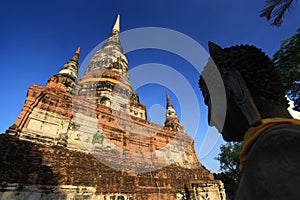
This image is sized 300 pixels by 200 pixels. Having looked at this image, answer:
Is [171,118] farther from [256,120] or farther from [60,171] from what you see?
[256,120]

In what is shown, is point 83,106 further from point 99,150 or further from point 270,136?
point 270,136

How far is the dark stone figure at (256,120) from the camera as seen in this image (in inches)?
35.2

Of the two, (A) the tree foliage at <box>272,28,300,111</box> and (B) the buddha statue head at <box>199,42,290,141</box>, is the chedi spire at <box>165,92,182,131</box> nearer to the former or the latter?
(A) the tree foliage at <box>272,28,300,111</box>

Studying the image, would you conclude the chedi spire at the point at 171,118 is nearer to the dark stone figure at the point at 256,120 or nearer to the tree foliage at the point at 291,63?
the tree foliage at the point at 291,63

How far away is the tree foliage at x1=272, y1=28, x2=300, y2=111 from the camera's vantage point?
6.38 meters

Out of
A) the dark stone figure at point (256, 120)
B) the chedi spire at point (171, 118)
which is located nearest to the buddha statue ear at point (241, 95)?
the dark stone figure at point (256, 120)

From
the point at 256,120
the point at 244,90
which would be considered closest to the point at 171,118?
A: the point at 244,90

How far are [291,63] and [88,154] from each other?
1115 cm

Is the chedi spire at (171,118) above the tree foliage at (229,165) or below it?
above

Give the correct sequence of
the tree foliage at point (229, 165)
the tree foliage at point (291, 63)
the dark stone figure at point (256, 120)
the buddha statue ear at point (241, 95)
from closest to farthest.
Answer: the dark stone figure at point (256, 120), the buddha statue ear at point (241, 95), the tree foliage at point (291, 63), the tree foliage at point (229, 165)

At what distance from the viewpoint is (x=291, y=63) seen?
22.0 feet

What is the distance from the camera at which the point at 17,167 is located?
7172 millimetres

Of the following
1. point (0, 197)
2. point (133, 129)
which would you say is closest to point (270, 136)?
point (0, 197)

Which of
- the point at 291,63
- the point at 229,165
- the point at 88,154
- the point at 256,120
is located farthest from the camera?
the point at 229,165
